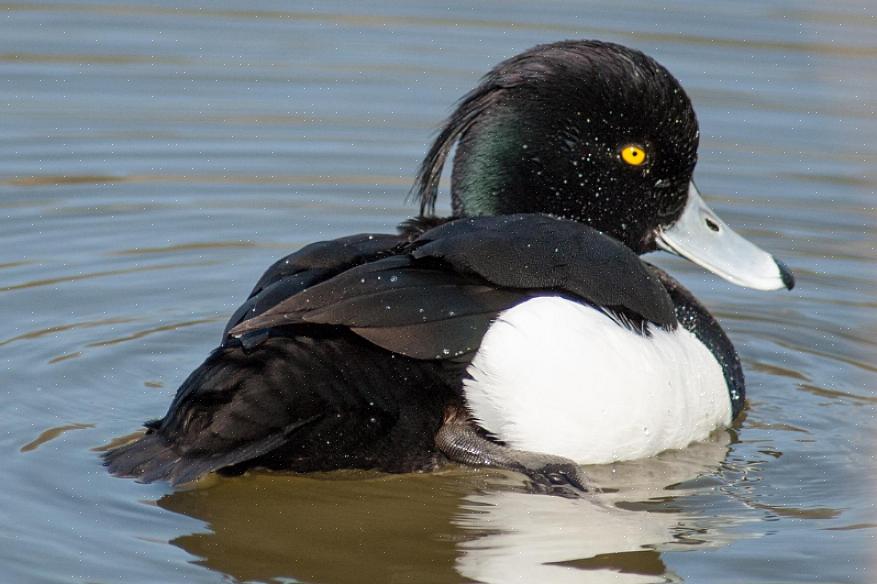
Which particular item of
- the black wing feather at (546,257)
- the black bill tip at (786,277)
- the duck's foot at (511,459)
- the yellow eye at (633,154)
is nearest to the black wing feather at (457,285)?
the black wing feather at (546,257)

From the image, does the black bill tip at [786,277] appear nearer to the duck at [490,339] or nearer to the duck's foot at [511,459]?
the duck at [490,339]

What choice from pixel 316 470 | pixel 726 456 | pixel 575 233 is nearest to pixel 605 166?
pixel 575 233

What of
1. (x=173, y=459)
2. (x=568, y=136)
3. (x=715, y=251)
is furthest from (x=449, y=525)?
(x=715, y=251)

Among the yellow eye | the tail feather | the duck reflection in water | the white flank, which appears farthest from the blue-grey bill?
the tail feather

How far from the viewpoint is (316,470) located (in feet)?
15.3

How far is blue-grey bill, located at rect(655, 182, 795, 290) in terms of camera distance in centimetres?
A: 574

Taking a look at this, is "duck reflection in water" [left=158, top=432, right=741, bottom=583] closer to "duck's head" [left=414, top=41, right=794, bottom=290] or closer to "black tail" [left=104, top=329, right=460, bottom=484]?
"black tail" [left=104, top=329, right=460, bottom=484]

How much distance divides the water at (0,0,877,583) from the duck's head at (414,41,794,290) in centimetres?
74

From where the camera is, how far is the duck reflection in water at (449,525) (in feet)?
14.1

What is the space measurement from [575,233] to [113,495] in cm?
155

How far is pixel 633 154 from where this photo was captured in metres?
5.46

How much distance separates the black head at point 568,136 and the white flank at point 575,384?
2.28 ft

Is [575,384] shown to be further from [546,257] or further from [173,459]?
[173,459]

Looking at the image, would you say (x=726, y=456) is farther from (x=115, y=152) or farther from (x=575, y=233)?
(x=115, y=152)
